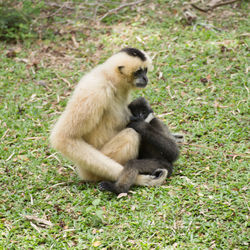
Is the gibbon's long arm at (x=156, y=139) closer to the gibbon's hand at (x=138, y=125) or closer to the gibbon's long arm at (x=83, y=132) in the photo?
the gibbon's hand at (x=138, y=125)

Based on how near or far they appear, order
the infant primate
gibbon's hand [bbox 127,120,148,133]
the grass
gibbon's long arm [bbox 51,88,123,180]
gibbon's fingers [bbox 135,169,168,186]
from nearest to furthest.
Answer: the grass → gibbon's long arm [bbox 51,88,123,180] → the infant primate → gibbon's fingers [bbox 135,169,168,186] → gibbon's hand [bbox 127,120,148,133]

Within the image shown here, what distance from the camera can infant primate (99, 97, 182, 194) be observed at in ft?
14.7

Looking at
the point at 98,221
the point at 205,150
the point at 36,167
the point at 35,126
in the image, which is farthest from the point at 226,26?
the point at 98,221

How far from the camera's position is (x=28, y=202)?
4621 mm

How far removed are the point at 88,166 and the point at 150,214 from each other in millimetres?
983

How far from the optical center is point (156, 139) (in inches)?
188

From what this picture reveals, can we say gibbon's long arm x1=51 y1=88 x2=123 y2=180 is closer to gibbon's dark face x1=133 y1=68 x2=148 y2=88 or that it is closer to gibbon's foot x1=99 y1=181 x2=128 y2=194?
gibbon's foot x1=99 y1=181 x2=128 y2=194

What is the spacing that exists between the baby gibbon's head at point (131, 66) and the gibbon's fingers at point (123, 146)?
659mm

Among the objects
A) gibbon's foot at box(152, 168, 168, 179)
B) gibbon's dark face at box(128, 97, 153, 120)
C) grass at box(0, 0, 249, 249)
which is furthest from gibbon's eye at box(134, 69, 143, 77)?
grass at box(0, 0, 249, 249)

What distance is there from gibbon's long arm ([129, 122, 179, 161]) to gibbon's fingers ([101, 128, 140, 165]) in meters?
0.09

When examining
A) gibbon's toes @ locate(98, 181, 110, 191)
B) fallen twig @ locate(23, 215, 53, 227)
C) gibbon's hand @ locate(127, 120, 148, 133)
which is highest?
gibbon's hand @ locate(127, 120, 148, 133)

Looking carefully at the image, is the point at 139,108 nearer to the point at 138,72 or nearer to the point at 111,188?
the point at 138,72

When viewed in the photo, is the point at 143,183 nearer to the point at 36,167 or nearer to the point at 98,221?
the point at 98,221

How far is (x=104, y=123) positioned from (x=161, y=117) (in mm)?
2000
